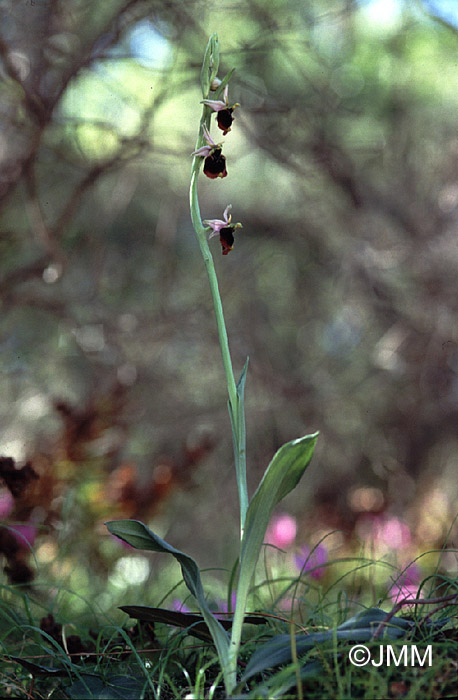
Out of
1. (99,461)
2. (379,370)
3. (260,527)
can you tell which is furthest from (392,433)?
(260,527)

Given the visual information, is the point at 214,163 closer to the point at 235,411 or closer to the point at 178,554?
the point at 235,411

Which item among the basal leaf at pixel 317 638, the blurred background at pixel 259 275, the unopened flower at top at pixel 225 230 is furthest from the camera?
the blurred background at pixel 259 275

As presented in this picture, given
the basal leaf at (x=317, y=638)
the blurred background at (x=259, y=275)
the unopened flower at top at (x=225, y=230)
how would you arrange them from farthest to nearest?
the blurred background at (x=259, y=275) → the unopened flower at top at (x=225, y=230) → the basal leaf at (x=317, y=638)

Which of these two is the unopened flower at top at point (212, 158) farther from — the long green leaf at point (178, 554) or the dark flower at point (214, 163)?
the long green leaf at point (178, 554)

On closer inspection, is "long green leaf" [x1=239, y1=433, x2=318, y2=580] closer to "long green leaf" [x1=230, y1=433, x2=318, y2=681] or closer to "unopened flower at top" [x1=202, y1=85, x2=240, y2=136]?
"long green leaf" [x1=230, y1=433, x2=318, y2=681]

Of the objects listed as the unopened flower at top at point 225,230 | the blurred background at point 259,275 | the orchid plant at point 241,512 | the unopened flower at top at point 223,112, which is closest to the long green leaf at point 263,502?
the orchid plant at point 241,512

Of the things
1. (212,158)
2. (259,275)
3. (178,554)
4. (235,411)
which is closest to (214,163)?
(212,158)
